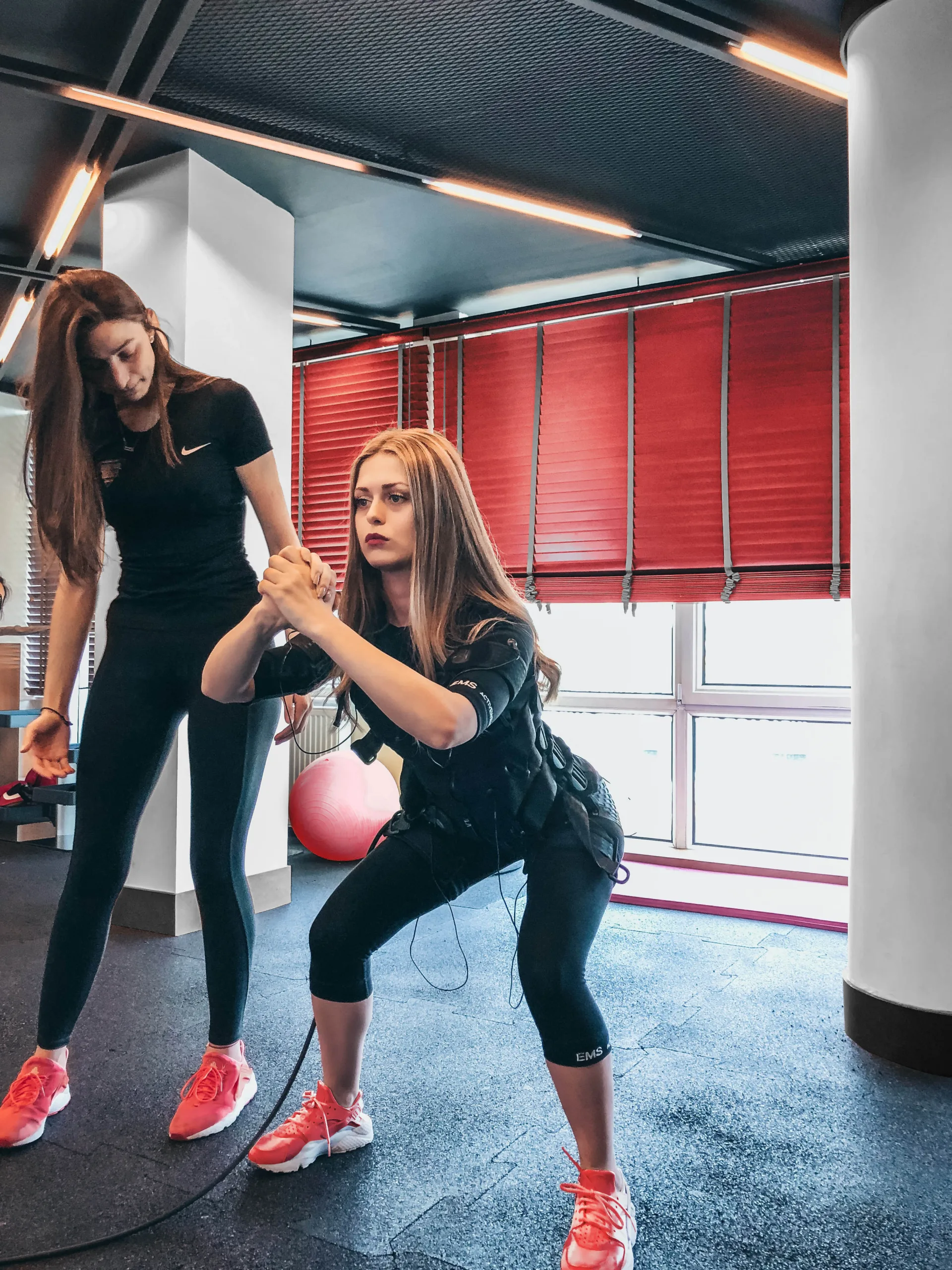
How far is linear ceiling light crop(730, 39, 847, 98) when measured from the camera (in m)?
2.45

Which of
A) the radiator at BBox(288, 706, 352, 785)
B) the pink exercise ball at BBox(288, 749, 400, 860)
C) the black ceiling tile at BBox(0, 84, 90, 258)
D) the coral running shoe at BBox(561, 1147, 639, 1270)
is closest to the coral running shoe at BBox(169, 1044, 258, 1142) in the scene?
the coral running shoe at BBox(561, 1147, 639, 1270)

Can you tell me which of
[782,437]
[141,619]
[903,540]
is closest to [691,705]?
[782,437]

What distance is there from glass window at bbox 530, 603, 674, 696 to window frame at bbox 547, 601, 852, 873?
0.23ft

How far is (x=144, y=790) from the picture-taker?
1.70m

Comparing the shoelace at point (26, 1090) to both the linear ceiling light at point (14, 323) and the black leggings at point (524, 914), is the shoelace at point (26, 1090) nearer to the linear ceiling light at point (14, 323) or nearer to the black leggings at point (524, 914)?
the black leggings at point (524, 914)

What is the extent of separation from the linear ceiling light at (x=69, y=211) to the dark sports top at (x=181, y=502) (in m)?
1.94

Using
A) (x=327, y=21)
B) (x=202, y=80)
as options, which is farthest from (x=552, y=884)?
(x=202, y=80)

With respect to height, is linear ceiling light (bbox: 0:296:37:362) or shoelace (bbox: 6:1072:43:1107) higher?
linear ceiling light (bbox: 0:296:37:362)

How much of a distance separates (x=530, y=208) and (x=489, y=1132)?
288cm

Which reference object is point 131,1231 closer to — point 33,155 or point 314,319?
point 33,155

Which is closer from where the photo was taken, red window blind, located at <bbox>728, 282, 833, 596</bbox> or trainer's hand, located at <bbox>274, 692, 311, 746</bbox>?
trainer's hand, located at <bbox>274, 692, 311, 746</bbox>

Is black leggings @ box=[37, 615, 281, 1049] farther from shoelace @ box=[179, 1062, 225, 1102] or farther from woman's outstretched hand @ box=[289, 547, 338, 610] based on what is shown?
woman's outstretched hand @ box=[289, 547, 338, 610]

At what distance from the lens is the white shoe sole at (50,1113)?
1664mm

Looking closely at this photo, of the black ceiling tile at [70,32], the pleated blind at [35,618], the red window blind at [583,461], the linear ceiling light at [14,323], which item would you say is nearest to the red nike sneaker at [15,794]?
the pleated blind at [35,618]
